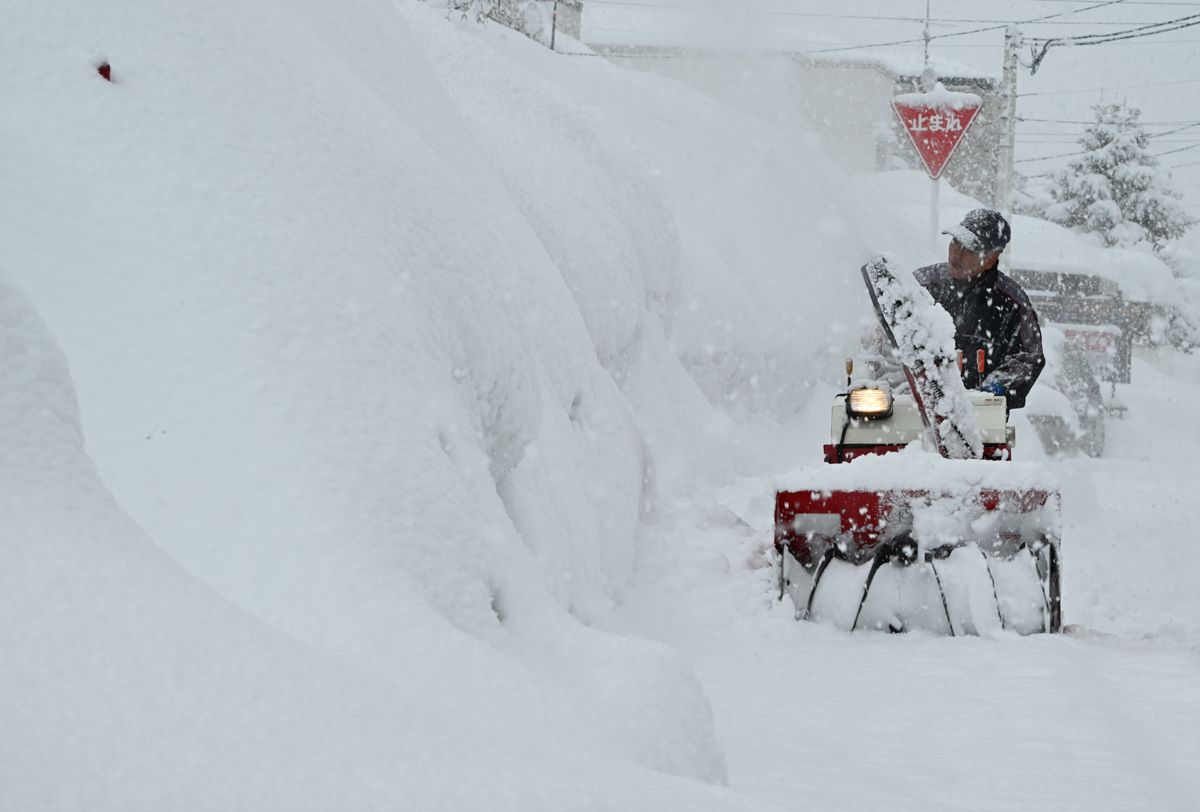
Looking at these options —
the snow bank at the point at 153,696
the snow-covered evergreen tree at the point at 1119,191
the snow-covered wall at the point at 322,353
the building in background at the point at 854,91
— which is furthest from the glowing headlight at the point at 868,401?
the snow-covered evergreen tree at the point at 1119,191

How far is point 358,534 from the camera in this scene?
9.81ft

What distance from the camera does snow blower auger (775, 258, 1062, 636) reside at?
5.90 m

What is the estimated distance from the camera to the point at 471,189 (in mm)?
5258

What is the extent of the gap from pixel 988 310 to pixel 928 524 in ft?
5.05

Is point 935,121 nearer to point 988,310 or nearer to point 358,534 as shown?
point 988,310

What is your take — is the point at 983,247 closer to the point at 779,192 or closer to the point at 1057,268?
the point at 779,192

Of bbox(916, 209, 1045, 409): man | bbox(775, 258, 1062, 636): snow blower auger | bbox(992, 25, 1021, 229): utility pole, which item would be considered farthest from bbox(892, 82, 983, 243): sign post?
bbox(775, 258, 1062, 636): snow blower auger

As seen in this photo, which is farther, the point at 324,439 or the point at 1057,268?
the point at 1057,268

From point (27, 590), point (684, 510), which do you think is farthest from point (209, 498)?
point (684, 510)

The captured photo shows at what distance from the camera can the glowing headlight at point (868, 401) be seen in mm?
6777

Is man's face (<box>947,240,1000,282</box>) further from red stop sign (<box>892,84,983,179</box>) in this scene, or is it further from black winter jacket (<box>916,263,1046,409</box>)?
red stop sign (<box>892,84,983,179</box>)

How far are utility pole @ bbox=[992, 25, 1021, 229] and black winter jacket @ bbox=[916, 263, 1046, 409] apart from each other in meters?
19.2

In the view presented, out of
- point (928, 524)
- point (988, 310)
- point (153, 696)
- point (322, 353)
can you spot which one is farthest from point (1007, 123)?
point (153, 696)

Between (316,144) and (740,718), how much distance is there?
82.3 inches
